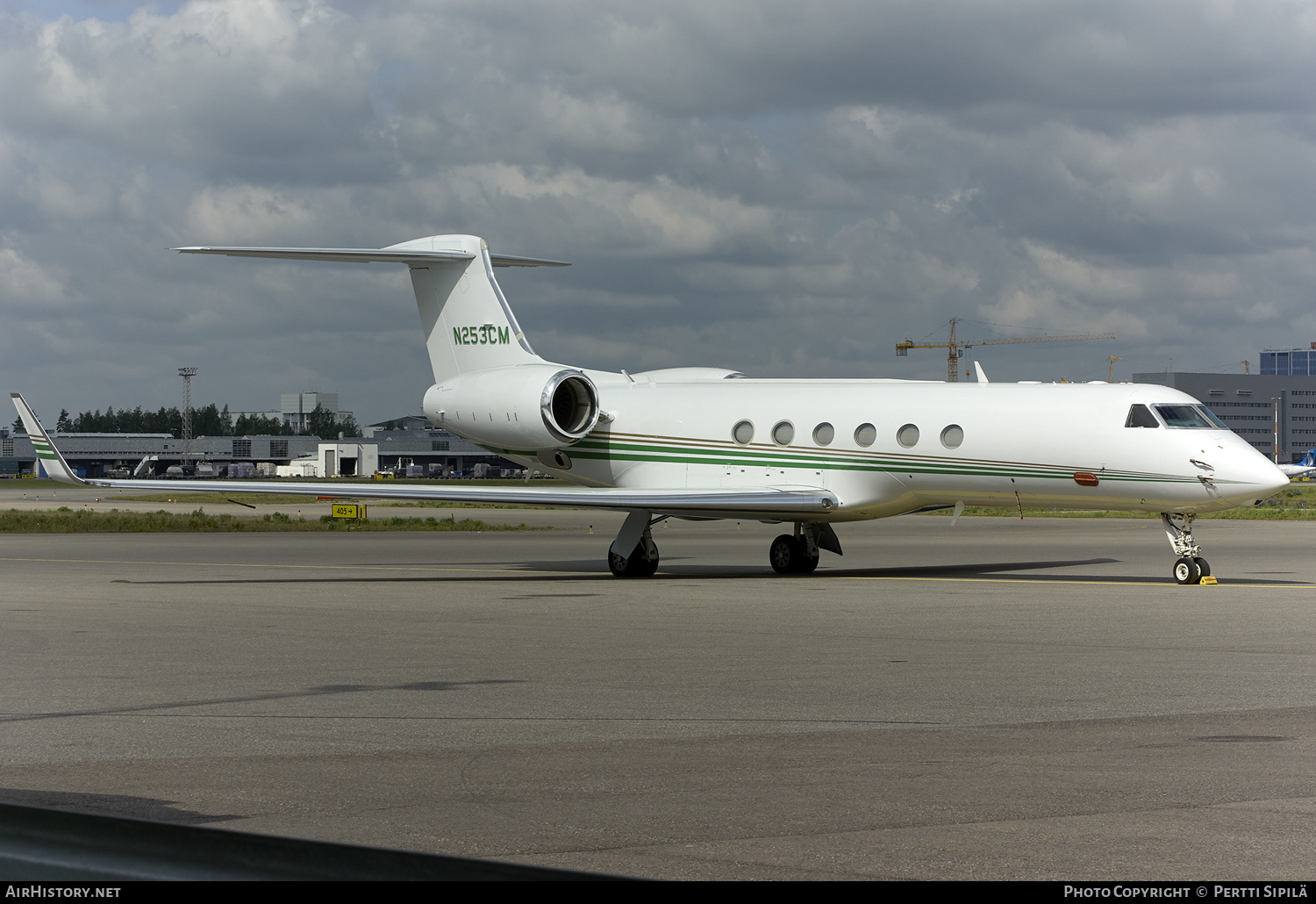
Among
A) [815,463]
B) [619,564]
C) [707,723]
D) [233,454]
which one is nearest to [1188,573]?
[815,463]

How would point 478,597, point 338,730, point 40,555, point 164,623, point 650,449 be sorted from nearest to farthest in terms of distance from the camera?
point 338,730
point 164,623
point 478,597
point 650,449
point 40,555

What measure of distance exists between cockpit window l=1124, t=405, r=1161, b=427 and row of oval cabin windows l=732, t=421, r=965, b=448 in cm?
250

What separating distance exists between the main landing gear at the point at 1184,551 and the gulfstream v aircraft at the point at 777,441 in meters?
0.03

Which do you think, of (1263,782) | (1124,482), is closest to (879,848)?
(1263,782)

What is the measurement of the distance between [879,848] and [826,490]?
16.5 metres

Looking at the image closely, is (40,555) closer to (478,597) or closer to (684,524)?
(478,597)

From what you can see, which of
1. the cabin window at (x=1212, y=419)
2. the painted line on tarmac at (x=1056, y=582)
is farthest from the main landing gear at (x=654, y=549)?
the cabin window at (x=1212, y=419)

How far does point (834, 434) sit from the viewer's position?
843 inches

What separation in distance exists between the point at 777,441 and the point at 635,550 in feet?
10.3

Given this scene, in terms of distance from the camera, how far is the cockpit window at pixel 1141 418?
18.9 metres

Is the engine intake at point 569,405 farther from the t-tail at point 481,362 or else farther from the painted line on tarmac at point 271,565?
the painted line on tarmac at point 271,565

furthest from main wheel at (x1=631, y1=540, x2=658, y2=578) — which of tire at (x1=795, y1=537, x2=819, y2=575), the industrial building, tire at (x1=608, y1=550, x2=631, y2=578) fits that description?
the industrial building

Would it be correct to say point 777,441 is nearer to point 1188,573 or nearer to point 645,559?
point 645,559

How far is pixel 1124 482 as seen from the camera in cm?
1883
